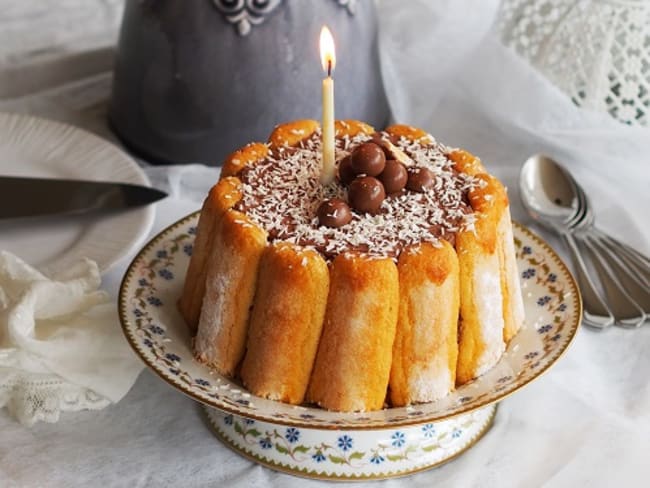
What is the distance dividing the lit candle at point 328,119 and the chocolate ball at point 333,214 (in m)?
0.06

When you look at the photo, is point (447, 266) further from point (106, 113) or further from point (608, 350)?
point (106, 113)

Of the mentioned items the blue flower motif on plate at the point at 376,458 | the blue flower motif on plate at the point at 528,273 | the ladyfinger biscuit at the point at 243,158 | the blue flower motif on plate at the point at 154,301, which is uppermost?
the blue flower motif on plate at the point at 528,273

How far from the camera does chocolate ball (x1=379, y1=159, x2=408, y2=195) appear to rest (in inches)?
34.5

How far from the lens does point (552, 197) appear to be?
122 cm

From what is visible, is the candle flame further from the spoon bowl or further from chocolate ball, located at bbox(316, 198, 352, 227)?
the spoon bowl

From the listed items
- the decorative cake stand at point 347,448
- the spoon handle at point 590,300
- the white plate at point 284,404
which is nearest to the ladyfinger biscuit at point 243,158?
the white plate at point 284,404

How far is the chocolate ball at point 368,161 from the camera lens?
0.87 m

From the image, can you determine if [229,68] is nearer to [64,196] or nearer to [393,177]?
[64,196]

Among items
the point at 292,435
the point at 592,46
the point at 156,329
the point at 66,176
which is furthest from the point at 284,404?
the point at 592,46

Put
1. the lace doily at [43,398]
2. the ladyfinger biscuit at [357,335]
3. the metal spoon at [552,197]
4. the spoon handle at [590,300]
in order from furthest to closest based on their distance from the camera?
the metal spoon at [552,197] < the spoon handle at [590,300] < the lace doily at [43,398] < the ladyfinger biscuit at [357,335]

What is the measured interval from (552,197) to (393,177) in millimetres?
396

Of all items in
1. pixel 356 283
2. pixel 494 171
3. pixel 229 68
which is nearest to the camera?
pixel 356 283

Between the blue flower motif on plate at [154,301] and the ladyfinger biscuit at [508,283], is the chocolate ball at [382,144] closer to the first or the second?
the ladyfinger biscuit at [508,283]

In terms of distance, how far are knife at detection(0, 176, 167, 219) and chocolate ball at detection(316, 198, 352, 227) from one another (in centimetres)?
34
